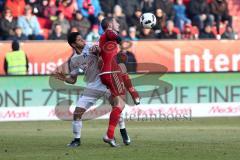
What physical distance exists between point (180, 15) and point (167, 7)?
685mm

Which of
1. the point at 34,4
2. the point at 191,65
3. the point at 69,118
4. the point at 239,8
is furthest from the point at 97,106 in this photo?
the point at 239,8

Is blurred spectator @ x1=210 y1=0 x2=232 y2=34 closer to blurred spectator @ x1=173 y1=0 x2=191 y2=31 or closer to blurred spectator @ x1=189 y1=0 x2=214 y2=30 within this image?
blurred spectator @ x1=189 y1=0 x2=214 y2=30

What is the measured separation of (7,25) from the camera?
2728 centimetres

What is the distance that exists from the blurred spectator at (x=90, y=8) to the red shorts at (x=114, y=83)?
13.7 meters

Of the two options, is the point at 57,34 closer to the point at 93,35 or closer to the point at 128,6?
the point at 93,35

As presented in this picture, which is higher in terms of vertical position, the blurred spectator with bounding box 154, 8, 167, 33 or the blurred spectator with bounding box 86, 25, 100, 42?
the blurred spectator with bounding box 154, 8, 167, 33

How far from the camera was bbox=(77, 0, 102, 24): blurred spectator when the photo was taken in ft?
96.2

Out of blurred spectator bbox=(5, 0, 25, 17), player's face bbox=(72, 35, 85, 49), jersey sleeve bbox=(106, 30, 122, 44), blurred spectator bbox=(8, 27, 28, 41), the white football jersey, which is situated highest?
jersey sleeve bbox=(106, 30, 122, 44)

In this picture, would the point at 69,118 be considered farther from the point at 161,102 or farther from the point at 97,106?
the point at 161,102

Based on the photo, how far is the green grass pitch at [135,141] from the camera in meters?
14.0

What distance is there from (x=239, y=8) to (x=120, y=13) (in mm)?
5793

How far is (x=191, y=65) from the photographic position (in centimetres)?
2678

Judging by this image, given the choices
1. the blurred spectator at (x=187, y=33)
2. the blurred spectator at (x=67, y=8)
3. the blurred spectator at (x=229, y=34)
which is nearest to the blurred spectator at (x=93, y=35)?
the blurred spectator at (x=67, y=8)

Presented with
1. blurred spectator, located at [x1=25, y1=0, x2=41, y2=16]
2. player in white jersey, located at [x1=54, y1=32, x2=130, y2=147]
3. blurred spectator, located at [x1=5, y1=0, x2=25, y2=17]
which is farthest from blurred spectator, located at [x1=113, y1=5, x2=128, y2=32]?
player in white jersey, located at [x1=54, y1=32, x2=130, y2=147]
